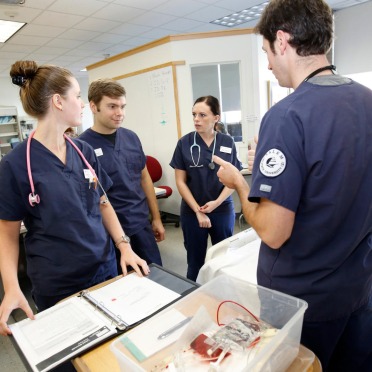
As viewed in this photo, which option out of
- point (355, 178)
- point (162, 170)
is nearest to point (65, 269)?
point (355, 178)

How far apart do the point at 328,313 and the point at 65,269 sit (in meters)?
0.84

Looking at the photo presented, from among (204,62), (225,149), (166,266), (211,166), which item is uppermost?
(204,62)

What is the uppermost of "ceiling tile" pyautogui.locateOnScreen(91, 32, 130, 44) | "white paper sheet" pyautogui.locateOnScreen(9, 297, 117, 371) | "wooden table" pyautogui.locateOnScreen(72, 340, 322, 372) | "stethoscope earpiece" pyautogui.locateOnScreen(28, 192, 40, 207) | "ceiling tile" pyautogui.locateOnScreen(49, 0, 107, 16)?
"ceiling tile" pyautogui.locateOnScreen(91, 32, 130, 44)

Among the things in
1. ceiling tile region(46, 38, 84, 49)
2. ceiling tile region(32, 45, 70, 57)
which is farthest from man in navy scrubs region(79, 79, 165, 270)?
ceiling tile region(32, 45, 70, 57)

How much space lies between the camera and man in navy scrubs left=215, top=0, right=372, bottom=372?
0.70 m

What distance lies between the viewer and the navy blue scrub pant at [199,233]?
2059 millimetres

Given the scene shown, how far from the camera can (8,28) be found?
164 inches

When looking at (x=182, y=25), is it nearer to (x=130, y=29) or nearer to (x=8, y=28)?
(x=130, y=29)

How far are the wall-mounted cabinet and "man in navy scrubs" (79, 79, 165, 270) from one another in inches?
218

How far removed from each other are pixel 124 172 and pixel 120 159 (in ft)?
0.25

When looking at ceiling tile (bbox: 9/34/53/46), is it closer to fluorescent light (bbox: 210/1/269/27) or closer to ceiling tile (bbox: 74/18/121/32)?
ceiling tile (bbox: 74/18/121/32)

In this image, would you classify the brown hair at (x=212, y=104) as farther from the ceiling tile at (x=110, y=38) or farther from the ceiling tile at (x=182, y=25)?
the ceiling tile at (x=110, y=38)

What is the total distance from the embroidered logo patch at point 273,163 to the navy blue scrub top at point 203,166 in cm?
129

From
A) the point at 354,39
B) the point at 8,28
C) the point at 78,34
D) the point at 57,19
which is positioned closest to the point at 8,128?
the point at 8,28
